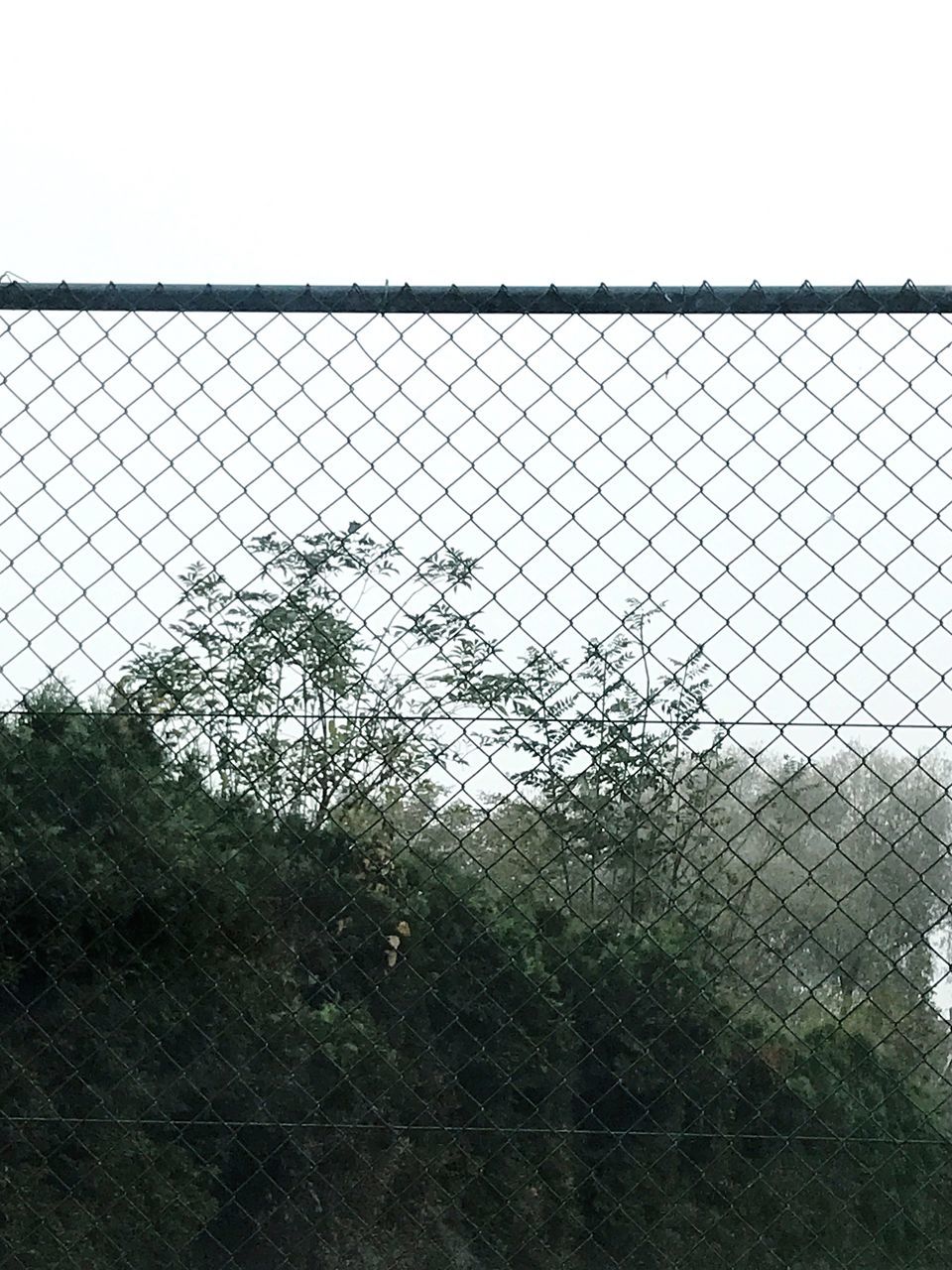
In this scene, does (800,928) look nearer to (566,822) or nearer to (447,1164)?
(566,822)

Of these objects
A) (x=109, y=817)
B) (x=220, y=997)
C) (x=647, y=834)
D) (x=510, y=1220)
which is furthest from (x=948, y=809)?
(x=109, y=817)

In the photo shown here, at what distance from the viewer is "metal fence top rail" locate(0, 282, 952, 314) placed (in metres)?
1.67

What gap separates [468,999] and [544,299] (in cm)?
100

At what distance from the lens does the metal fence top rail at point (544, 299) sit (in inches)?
65.9

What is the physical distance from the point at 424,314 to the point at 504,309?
0.11 metres

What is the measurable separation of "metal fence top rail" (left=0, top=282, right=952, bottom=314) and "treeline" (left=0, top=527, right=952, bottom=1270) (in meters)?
0.42

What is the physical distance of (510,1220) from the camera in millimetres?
1755

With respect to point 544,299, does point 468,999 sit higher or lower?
lower

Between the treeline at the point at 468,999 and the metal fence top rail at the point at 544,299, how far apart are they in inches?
16.5

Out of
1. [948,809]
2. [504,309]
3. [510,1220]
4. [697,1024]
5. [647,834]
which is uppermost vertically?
[504,309]

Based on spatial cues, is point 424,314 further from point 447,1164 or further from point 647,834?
point 447,1164

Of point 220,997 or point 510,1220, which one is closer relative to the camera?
point 510,1220

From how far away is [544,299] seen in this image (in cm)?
169

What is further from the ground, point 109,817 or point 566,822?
point 109,817
